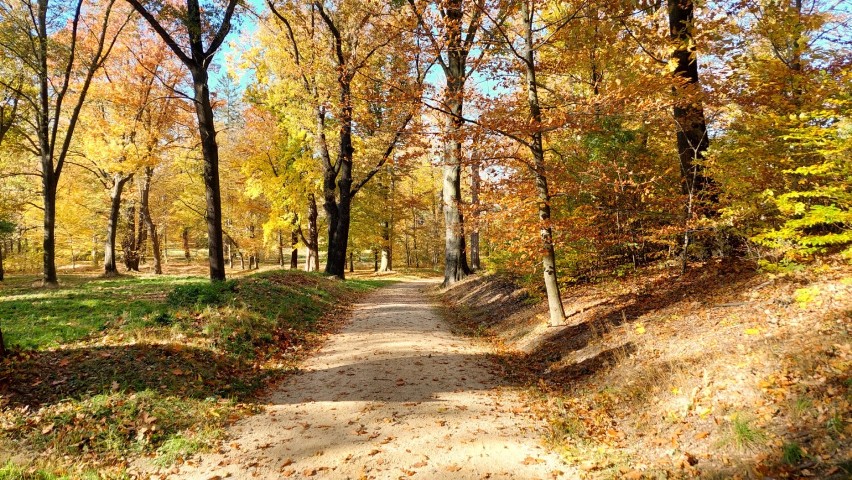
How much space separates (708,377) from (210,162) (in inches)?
497

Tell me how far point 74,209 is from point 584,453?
118ft

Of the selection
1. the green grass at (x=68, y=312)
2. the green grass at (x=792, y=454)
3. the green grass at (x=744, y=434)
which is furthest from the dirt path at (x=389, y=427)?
the green grass at (x=68, y=312)

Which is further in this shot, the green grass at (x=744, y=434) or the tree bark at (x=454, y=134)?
the tree bark at (x=454, y=134)

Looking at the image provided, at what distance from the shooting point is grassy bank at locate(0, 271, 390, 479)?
4.85 m

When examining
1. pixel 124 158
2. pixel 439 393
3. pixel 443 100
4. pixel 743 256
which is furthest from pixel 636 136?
pixel 124 158

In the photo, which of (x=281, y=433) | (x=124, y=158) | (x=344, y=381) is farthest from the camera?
(x=124, y=158)

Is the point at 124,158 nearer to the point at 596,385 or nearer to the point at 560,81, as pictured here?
the point at 560,81

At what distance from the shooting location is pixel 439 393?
6625 millimetres

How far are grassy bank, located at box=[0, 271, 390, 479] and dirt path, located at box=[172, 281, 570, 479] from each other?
0.61 meters

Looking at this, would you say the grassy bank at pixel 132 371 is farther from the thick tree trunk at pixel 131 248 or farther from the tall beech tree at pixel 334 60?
the thick tree trunk at pixel 131 248

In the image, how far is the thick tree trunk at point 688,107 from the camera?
27.1ft

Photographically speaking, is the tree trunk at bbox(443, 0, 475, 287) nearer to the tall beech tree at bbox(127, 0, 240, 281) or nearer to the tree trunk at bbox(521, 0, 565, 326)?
the tree trunk at bbox(521, 0, 565, 326)

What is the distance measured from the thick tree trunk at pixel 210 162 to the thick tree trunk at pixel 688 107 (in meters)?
11.7

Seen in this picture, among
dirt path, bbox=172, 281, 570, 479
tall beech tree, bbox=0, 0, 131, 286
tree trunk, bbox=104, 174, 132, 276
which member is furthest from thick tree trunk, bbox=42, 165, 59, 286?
dirt path, bbox=172, 281, 570, 479
